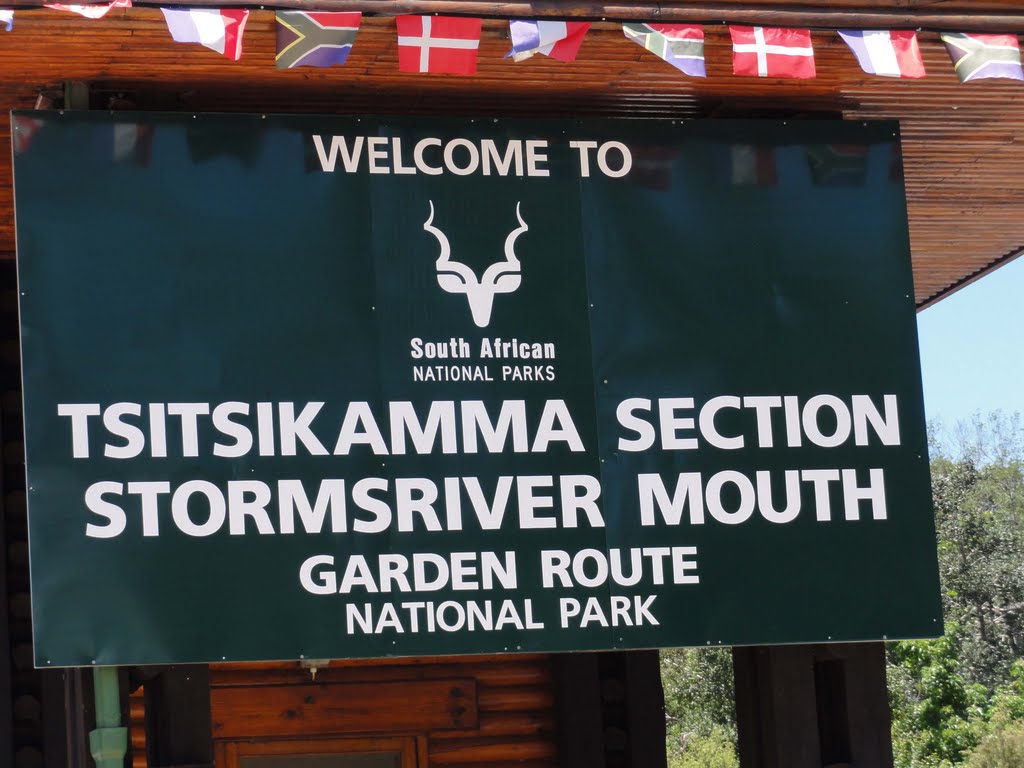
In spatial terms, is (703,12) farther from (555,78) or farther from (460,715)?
Answer: (460,715)

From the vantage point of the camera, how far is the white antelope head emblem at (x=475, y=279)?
7.31 meters

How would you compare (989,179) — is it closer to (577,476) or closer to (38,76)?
(577,476)

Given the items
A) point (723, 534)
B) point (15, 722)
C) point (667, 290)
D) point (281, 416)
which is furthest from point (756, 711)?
point (15, 722)

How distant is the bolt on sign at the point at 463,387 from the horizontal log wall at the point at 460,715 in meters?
3.57

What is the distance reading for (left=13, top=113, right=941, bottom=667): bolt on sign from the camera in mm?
6852

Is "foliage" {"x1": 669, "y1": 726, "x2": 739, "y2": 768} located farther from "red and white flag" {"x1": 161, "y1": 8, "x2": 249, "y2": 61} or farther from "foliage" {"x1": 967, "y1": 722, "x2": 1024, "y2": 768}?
"red and white flag" {"x1": 161, "y1": 8, "x2": 249, "y2": 61}

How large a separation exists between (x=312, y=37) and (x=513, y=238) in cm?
146

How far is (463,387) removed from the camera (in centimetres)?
722

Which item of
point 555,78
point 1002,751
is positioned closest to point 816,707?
point 555,78

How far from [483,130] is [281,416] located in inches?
68.4

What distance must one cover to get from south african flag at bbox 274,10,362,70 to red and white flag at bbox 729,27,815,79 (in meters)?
1.74

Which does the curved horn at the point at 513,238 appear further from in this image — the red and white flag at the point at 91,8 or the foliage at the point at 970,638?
the foliage at the point at 970,638

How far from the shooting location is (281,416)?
7027 millimetres

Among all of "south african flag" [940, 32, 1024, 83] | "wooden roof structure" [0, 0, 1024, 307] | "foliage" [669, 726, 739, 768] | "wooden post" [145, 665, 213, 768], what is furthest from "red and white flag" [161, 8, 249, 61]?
"foliage" [669, 726, 739, 768]
